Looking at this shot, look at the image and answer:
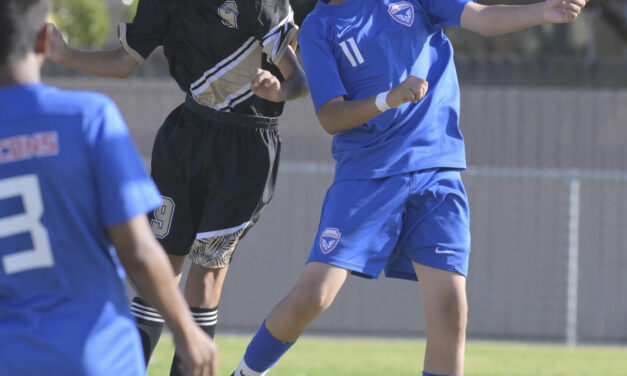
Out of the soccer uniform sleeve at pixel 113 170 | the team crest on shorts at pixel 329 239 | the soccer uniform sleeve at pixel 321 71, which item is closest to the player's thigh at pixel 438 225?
the team crest on shorts at pixel 329 239

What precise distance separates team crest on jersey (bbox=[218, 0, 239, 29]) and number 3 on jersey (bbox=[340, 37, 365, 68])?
0.53 meters

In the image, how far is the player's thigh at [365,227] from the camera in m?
3.97

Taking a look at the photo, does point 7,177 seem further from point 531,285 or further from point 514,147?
point 514,147

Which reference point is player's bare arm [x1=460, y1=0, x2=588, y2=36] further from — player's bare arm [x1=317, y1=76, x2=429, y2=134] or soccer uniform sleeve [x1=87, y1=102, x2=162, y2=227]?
soccer uniform sleeve [x1=87, y1=102, x2=162, y2=227]

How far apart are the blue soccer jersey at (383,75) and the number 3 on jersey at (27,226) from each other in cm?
198

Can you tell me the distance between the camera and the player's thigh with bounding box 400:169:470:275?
13.0 feet

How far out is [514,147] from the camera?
1236 cm

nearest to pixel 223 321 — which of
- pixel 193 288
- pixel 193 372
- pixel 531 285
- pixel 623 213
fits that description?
pixel 531 285

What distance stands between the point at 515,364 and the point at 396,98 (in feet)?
16.2

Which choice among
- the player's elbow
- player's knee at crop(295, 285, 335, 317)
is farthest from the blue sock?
the player's elbow

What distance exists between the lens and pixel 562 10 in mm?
3838

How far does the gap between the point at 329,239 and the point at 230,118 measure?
80 cm

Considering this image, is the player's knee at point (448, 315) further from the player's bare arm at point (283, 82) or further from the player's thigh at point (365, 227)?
the player's bare arm at point (283, 82)

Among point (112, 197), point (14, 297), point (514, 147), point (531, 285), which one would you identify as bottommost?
point (531, 285)
